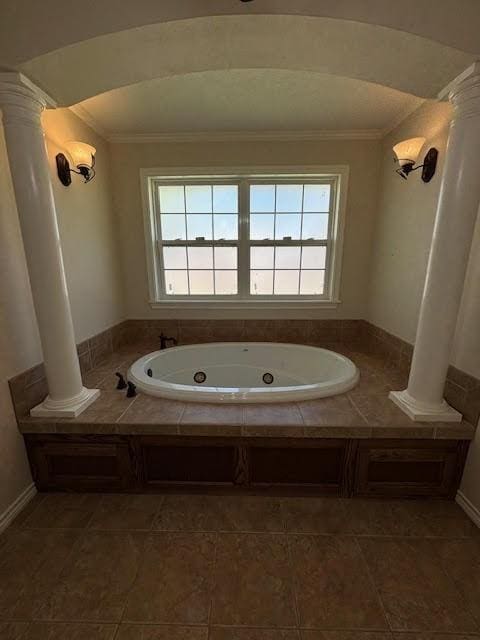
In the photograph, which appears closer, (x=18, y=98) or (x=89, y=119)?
(x=18, y=98)

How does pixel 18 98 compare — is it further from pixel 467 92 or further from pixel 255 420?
pixel 467 92

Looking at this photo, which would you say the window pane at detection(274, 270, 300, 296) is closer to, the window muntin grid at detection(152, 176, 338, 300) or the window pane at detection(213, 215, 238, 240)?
the window muntin grid at detection(152, 176, 338, 300)

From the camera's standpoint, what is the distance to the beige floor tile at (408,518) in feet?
3.96

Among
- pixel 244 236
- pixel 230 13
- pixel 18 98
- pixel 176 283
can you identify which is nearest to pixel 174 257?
pixel 176 283

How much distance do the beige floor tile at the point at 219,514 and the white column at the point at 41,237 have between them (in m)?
0.75

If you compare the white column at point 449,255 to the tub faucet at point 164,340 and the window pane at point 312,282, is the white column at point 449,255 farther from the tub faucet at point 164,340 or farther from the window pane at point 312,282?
the tub faucet at point 164,340

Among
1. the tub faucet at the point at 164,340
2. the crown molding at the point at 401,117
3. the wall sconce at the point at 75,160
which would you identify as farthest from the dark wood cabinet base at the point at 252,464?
the crown molding at the point at 401,117

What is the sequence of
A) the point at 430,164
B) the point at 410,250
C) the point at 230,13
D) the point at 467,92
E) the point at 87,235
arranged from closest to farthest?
the point at 230,13
the point at 467,92
the point at 430,164
the point at 410,250
the point at 87,235

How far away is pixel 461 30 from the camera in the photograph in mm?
985

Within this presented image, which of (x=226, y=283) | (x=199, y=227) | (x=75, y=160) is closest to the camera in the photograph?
(x=75, y=160)

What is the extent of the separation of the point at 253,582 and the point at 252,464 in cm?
44

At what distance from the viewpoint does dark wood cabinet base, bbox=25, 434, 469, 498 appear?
1.32m

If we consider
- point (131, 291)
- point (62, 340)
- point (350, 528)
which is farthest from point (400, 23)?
point (131, 291)

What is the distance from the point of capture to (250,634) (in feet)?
2.83
